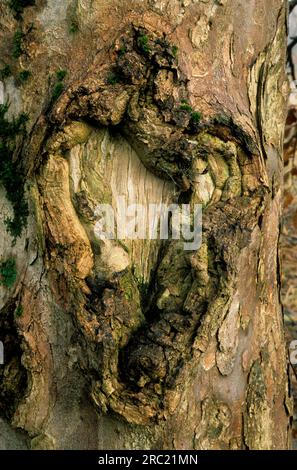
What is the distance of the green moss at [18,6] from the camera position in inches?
70.1

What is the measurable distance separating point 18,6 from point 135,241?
0.79m

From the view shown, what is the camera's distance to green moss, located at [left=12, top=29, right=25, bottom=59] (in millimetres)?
1790

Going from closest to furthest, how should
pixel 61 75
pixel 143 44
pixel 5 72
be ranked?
pixel 143 44, pixel 61 75, pixel 5 72

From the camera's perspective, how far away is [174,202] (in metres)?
1.78

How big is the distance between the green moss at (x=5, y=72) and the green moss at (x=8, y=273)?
0.57 m

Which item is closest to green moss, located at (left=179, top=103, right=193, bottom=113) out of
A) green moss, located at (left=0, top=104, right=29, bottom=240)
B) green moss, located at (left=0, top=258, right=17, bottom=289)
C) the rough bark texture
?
the rough bark texture

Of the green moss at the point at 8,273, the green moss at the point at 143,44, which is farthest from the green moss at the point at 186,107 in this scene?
the green moss at the point at 8,273

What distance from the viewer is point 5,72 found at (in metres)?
1.83

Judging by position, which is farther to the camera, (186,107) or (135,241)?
(135,241)

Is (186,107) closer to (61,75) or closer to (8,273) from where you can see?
(61,75)

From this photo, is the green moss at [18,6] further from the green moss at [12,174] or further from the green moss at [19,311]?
the green moss at [19,311]

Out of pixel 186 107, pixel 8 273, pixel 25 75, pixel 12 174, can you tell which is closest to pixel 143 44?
pixel 186 107
